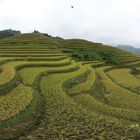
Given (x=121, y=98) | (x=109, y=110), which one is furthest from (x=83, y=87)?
(x=109, y=110)

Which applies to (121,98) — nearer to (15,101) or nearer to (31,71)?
(31,71)

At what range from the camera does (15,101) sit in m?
18.9

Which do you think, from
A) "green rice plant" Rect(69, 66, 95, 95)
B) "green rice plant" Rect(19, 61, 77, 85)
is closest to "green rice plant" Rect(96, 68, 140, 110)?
"green rice plant" Rect(69, 66, 95, 95)

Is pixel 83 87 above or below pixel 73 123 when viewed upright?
above

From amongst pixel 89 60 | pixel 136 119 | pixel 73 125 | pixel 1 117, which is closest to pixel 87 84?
pixel 136 119

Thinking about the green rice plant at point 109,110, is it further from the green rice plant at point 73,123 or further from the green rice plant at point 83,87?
the green rice plant at point 83,87

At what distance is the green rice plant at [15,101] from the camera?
16.9m

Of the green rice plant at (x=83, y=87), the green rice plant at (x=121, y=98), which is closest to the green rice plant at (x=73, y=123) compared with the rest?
the green rice plant at (x=83, y=87)

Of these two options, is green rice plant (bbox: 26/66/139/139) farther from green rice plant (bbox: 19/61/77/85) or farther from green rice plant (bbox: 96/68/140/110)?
green rice plant (bbox: 96/68/140/110)

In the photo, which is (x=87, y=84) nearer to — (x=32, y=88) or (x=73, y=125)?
(x=32, y=88)

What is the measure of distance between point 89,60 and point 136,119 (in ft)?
92.4

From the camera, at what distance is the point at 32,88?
893 inches

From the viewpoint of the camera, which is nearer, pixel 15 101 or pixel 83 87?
pixel 15 101

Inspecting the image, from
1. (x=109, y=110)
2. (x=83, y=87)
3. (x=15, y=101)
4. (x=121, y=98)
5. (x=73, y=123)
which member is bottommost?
(x=73, y=123)
